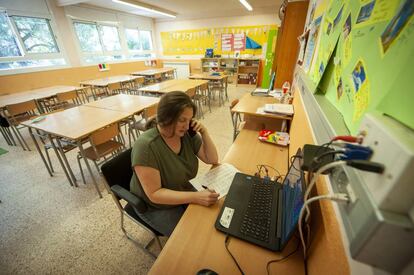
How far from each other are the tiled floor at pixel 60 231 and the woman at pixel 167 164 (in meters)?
0.63

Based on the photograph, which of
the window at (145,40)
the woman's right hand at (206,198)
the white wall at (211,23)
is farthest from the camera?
the window at (145,40)

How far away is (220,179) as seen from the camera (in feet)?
3.60

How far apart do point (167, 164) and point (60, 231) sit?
4.85ft

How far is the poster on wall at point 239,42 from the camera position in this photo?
276 inches

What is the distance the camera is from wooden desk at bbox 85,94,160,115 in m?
2.48

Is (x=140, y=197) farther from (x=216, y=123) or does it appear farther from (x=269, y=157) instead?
(x=216, y=123)

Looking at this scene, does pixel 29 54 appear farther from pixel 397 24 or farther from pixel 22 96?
pixel 397 24

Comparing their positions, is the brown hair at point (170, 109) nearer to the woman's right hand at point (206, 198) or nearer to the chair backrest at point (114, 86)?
the woman's right hand at point (206, 198)

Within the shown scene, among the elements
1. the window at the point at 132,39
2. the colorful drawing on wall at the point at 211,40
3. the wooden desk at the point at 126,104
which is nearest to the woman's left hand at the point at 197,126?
the wooden desk at the point at 126,104

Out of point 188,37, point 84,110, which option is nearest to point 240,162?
point 84,110

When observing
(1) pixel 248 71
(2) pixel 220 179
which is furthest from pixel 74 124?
(1) pixel 248 71

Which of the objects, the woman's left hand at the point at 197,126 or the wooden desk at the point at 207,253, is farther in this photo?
the woman's left hand at the point at 197,126

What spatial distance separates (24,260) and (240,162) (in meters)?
1.93

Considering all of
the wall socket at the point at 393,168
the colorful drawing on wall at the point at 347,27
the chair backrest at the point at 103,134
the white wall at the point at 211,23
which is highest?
the white wall at the point at 211,23
